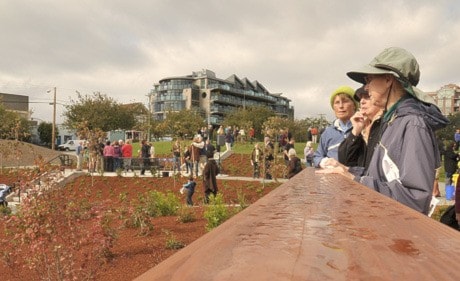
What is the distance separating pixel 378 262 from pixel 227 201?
14880 mm

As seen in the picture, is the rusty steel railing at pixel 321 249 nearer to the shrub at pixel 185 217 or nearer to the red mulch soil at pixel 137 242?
the red mulch soil at pixel 137 242

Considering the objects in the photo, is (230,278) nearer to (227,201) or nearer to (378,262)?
(378,262)

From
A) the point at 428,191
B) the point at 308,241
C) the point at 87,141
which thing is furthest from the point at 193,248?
the point at 87,141

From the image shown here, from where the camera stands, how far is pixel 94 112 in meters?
56.8

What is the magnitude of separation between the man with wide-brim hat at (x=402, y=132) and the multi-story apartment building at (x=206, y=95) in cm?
8929

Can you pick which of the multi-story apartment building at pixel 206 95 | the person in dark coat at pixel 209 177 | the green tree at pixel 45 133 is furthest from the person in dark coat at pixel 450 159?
the multi-story apartment building at pixel 206 95

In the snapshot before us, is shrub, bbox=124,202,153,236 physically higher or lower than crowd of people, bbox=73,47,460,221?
lower

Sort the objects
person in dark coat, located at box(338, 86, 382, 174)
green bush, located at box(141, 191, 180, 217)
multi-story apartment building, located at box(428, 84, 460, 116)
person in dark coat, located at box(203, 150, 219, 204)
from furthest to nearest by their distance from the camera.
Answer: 1. multi-story apartment building, located at box(428, 84, 460, 116)
2. person in dark coat, located at box(203, 150, 219, 204)
3. green bush, located at box(141, 191, 180, 217)
4. person in dark coat, located at box(338, 86, 382, 174)

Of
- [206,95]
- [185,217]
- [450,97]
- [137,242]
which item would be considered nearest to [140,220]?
[137,242]

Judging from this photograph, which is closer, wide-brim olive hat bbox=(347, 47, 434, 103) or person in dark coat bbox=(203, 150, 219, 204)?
wide-brim olive hat bbox=(347, 47, 434, 103)

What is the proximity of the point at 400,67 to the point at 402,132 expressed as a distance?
0.43m

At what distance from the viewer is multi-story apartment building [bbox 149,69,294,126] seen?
98938mm

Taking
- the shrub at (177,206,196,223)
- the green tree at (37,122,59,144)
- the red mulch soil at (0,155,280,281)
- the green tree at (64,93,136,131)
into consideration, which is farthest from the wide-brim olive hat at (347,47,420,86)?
the green tree at (37,122,59,144)

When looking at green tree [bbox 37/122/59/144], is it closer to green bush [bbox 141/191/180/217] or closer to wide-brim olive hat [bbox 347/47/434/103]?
green bush [bbox 141/191/180/217]
